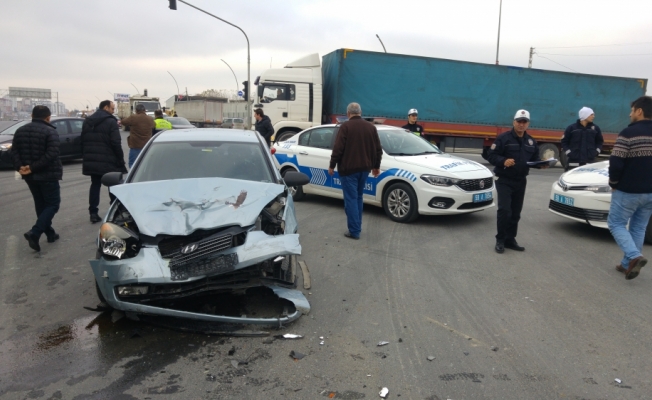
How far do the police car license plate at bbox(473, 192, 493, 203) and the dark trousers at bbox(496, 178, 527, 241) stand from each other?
1162 millimetres

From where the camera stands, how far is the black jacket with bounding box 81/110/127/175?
7.24 meters

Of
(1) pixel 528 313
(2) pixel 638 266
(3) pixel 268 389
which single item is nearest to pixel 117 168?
(3) pixel 268 389

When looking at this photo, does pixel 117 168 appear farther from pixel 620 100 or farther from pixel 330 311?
pixel 620 100

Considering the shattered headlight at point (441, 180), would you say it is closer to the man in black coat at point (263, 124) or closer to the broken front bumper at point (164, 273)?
the broken front bumper at point (164, 273)

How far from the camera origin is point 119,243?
377cm

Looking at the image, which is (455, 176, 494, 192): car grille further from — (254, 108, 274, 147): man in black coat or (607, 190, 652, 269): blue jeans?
(254, 108, 274, 147): man in black coat

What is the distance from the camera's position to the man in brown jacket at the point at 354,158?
6750 mm

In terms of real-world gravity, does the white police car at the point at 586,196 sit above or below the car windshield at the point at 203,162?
below

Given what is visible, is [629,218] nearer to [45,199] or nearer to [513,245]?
[513,245]

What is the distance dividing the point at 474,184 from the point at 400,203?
3.83ft

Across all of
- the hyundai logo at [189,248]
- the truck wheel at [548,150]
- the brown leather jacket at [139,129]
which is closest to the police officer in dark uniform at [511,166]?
the hyundai logo at [189,248]

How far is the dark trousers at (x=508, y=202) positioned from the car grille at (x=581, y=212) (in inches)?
49.7

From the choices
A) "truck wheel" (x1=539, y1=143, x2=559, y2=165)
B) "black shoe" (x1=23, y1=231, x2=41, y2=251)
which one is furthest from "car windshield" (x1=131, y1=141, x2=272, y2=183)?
"truck wheel" (x1=539, y1=143, x2=559, y2=165)

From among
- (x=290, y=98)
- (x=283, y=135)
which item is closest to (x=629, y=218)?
(x=283, y=135)
